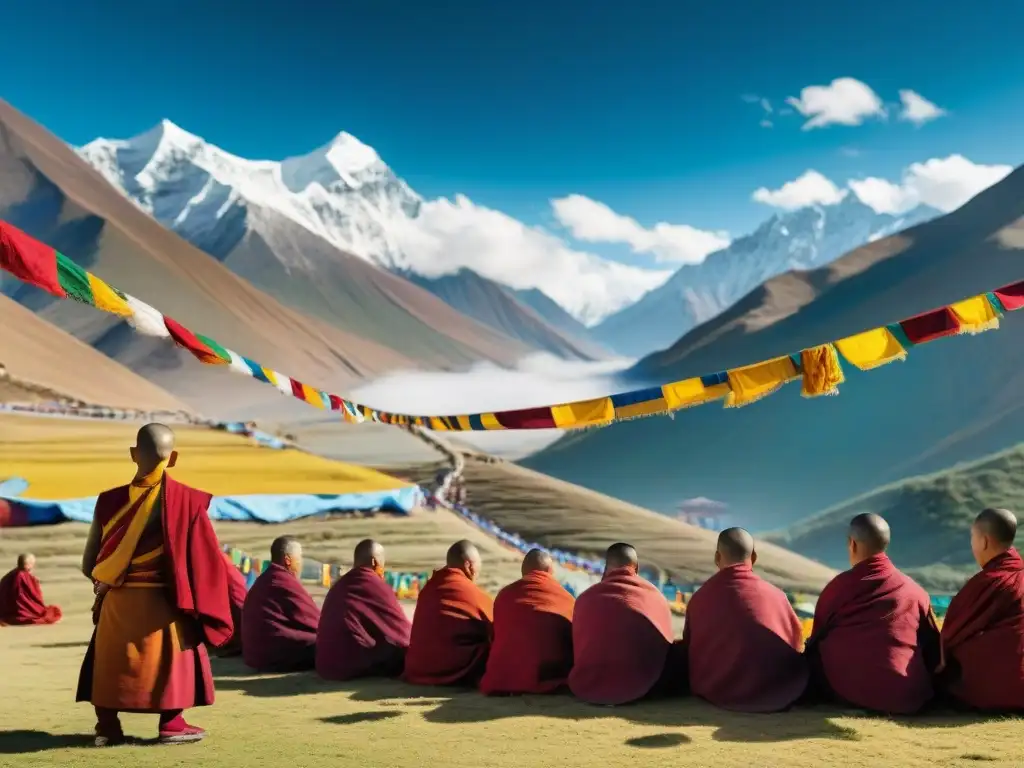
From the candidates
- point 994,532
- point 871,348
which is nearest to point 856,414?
point 871,348

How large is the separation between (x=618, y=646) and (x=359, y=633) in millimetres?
1482

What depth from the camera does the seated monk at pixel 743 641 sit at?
409 cm

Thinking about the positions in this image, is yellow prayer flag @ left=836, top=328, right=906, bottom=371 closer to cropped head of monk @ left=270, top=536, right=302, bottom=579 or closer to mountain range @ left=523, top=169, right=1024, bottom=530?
cropped head of monk @ left=270, top=536, right=302, bottom=579

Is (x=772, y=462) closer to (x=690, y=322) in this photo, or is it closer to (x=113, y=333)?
(x=113, y=333)

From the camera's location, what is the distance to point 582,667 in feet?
14.5

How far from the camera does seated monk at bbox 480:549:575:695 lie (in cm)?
456

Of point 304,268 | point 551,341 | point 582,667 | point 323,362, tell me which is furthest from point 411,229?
point 582,667

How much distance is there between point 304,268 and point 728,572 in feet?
220

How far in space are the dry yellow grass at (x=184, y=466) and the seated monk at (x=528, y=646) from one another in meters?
7.02

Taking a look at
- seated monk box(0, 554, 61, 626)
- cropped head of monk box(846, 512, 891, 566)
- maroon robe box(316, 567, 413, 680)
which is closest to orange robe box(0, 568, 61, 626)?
seated monk box(0, 554, 61, 626)

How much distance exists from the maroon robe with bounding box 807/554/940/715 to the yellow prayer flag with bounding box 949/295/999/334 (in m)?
2.00

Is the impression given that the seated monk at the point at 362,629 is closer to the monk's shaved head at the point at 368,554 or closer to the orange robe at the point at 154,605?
the monk's shaved head at the point at 368,554

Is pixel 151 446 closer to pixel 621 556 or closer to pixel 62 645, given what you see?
pixel 621 556

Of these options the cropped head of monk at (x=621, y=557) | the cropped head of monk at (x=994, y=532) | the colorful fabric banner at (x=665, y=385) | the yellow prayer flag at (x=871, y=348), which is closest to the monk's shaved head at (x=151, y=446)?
the colorful fabric banner at (x=665, y=385)
